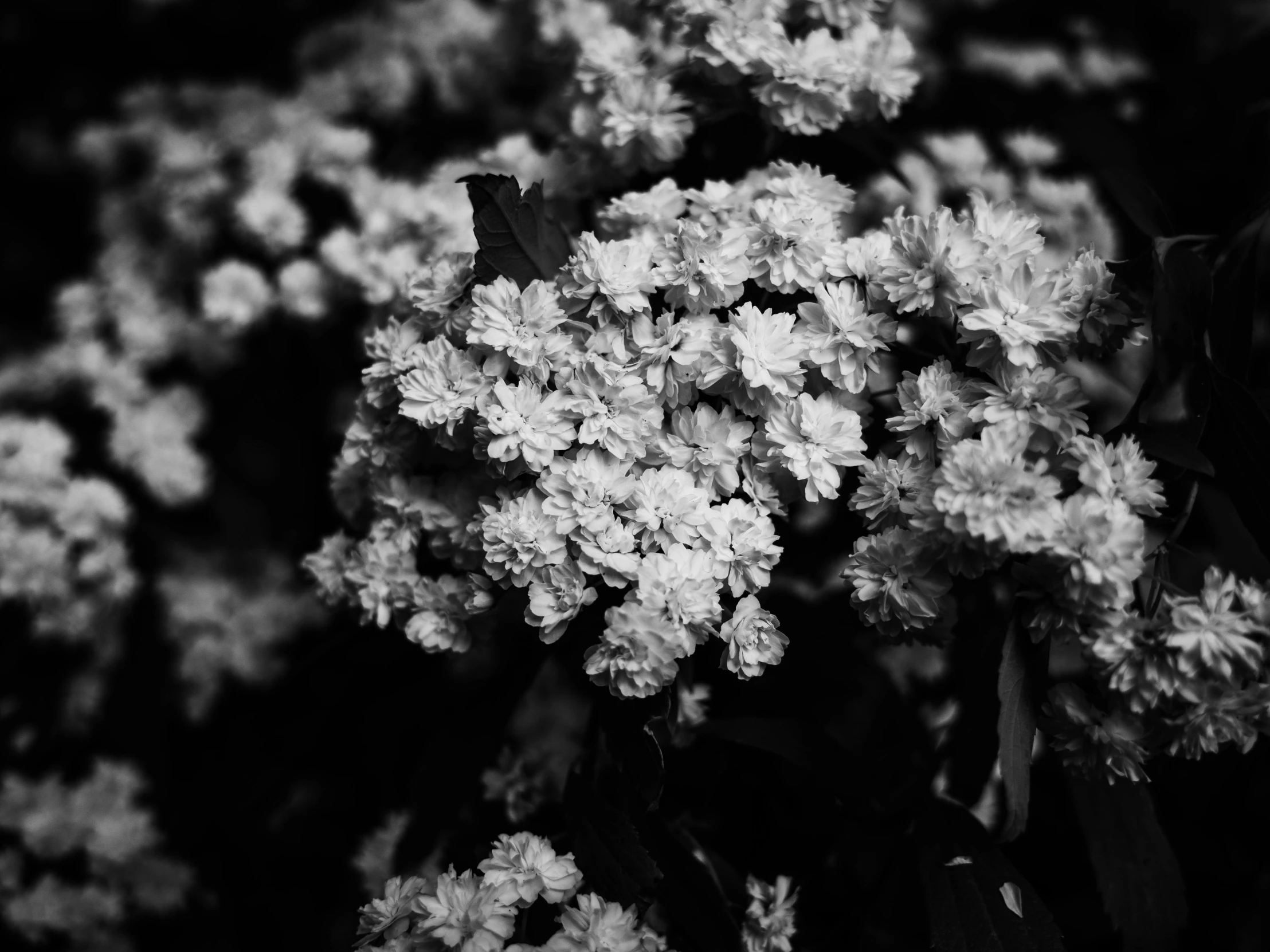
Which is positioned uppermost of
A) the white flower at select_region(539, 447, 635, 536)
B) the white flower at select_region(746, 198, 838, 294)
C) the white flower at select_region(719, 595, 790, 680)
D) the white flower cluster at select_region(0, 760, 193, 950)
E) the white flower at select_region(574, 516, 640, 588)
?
the white flower at select_region(746, 198, 838, 294)

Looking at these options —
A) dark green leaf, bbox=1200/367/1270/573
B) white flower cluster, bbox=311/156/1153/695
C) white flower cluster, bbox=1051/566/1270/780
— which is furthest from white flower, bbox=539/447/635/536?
dark green leaf, bbox=1200/367/1270/573

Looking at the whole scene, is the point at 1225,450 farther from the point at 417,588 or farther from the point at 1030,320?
the point at 417,588

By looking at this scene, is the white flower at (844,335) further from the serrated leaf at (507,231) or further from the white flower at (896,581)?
the serrated leaf at (507,231)

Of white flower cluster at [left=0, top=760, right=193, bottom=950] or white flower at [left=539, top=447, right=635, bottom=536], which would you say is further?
white flower cluster at [left=0, top=760, right=193, bottom=950]

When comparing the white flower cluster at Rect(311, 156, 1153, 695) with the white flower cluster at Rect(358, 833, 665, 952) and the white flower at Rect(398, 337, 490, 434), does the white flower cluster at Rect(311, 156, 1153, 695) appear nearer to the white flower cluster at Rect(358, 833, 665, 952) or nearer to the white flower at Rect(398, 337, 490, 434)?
the white flower at Rect(398, 337, 490, 434)

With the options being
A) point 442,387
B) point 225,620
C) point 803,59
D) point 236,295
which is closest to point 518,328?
point 442,387
